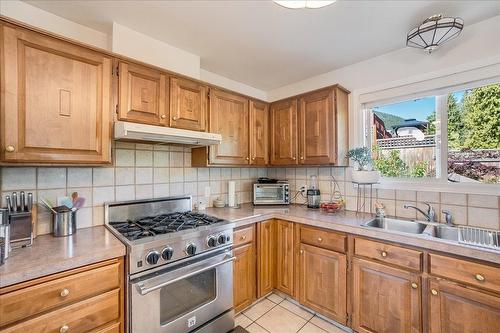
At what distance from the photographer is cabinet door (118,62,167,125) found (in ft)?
5.26

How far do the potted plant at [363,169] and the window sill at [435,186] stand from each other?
0.51 feet

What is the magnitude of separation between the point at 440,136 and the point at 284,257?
5.77ft

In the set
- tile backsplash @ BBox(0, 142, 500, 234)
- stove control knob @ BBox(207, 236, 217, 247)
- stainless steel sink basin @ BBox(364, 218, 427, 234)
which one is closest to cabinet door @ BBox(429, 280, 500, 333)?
stainless steel sink basin @ BBox(364, 218, 427, 234)

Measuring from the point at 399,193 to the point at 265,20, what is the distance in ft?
6.11

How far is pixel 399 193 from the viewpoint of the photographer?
2.07m

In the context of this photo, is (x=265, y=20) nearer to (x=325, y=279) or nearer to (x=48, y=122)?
(x=48, y=122)

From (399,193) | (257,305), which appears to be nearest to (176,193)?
(257,305)

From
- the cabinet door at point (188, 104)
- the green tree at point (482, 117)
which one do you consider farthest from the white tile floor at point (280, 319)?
the green tree at point (482, 117)

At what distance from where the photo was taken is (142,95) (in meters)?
1.69

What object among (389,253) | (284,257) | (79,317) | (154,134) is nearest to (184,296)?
(79,317)

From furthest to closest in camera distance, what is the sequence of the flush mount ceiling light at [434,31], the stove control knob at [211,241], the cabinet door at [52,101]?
the stove control knob at [211,241] < the flush mount ceiling light at [434,31] < the cabinet door at [52,101]

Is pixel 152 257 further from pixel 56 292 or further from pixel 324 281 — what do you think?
pixel 324 281

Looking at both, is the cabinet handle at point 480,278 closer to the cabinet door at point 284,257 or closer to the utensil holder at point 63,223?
the cabinet door at point 284,257

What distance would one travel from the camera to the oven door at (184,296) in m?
1.33
